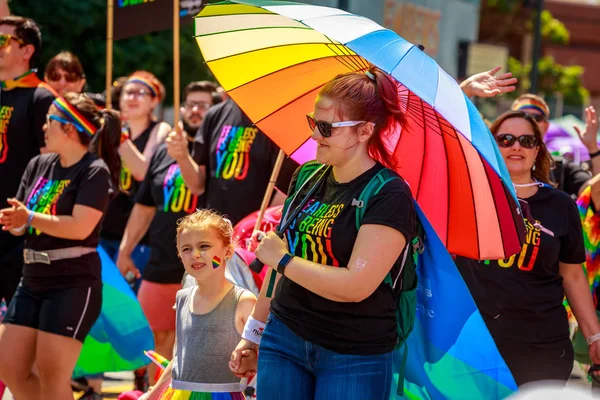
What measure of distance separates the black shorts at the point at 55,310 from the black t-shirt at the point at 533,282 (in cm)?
216

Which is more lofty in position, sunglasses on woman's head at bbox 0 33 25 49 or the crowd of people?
sunglasses on woman's head at bbox 0 33 25 49

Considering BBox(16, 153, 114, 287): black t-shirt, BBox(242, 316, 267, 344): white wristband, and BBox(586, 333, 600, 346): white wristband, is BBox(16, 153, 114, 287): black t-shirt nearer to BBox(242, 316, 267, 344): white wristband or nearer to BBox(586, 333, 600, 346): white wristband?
BBox(242, 316, 267, 344): white wristband

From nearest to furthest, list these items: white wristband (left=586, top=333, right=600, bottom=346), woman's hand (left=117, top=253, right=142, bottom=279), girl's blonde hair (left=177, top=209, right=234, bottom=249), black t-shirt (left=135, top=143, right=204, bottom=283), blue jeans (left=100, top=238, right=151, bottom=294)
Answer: girl's blonde hair (left=177, top=209, right=234, bottom=249) → white wristband (left=586, top=333, right=600, bottom=346) → black t-shirt (left=135, top=143, right=204, bottom=283) → woman's hand (left=117, top=253, right=142, bottom=279) → blue jeans (left=100, top=238, right=151, bottom=294)

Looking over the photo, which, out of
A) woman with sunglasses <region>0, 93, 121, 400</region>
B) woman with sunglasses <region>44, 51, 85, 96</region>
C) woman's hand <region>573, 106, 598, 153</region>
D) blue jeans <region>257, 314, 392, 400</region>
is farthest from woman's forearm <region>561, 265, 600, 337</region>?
woman with sunglasses <region>44, 51, 85, 96</region>

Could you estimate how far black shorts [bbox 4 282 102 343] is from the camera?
5.68 meters

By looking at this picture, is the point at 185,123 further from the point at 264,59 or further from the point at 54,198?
the point at 264,59

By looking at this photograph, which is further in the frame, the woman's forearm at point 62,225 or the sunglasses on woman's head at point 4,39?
the sunglasses on woman's head at point 4,39

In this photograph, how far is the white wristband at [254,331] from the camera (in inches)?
164

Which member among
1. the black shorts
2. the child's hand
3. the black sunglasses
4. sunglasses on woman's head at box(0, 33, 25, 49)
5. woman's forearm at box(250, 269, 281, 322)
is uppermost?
sunglasses on woman's head at box(0, 33, 25, 49)

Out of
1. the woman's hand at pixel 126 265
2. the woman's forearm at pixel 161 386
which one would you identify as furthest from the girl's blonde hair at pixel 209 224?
the woman's hand at pixel 126 265

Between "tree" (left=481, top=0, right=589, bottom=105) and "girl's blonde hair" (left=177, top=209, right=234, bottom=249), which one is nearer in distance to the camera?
"girl's blonde hair" (left=177, top=209, right=234, bottom=249)

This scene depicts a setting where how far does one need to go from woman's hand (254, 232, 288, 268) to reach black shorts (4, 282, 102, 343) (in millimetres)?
2193

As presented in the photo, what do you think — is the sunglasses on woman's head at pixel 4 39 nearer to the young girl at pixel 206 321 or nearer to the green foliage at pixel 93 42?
the young girl at pixel 206 321

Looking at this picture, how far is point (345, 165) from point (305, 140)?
0.85 m
